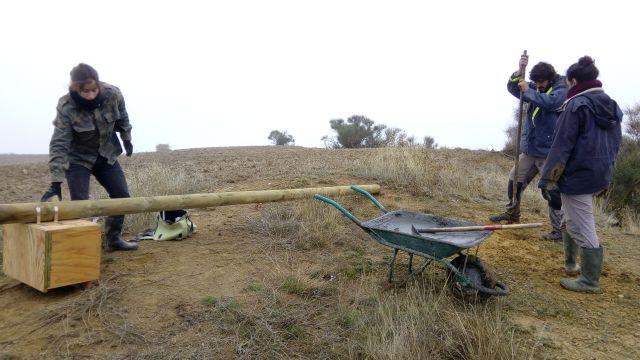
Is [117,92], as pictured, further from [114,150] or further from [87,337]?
[87,337]

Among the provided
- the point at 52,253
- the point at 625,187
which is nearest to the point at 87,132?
the point at 52,253

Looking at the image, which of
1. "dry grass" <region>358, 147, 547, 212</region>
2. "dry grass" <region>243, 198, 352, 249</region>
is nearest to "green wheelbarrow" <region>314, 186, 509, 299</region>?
"dry grass" <region>243, 198, 352, 249</region>

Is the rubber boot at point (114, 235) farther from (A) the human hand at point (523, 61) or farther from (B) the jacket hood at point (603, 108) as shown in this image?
(A) the human hand at point (523, 61)

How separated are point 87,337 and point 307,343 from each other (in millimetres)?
1359

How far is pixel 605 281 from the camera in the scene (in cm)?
399

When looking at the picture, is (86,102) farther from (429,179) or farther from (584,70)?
(429,179)

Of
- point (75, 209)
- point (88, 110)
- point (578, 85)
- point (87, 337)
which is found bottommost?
point (87, 337)

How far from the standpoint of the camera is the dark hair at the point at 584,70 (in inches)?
137

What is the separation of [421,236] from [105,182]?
9.84 feet

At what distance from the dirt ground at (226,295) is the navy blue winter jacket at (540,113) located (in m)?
1.08

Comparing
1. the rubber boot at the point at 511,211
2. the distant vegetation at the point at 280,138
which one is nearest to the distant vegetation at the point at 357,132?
the distant vegetation at the point at 280,138

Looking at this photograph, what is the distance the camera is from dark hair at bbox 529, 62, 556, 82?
479cm

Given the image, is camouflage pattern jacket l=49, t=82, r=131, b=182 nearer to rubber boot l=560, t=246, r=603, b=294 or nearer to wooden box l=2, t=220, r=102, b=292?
wooden box l=2, t=220, r=102, b=292

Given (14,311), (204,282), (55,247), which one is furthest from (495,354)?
(14,311)
